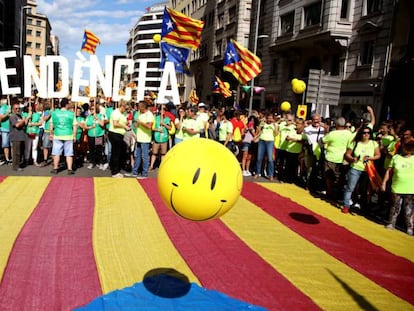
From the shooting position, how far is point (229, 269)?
4.83 m

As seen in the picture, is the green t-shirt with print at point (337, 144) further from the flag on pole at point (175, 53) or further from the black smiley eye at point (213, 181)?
the flag on pole at point (175, 53)

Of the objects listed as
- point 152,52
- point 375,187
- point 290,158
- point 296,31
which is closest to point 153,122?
point 290,158

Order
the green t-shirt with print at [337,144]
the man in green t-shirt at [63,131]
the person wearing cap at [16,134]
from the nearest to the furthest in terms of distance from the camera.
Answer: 1. the green t-shirt with print at [337,144]
2. the man in green t-shirt at [63,131]
3. the person wearing cap at [16,134]

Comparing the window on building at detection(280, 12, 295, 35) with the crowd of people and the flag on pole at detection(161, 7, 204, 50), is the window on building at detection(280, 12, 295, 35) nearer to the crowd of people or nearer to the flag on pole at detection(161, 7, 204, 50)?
the flag on pole at detection(161, 7, 204, 50)

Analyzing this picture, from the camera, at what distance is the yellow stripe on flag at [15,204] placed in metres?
5.26

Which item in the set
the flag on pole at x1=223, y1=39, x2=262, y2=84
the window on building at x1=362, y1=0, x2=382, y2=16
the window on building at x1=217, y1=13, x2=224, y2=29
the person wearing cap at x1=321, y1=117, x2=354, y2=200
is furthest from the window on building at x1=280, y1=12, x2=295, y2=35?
the person wearing cap at x1=321, y1=117, x2=354, y2=200

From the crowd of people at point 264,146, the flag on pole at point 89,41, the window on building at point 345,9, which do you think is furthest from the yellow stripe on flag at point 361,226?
the window on building at point 345,9

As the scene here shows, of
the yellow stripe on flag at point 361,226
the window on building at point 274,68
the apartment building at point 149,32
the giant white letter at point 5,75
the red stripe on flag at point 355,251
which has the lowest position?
the yellow stripe on flag at point 361,226

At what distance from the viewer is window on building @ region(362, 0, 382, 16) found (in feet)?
71.4

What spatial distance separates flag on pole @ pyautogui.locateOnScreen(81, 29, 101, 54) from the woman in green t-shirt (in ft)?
36.9

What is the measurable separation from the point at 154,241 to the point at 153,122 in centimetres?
519

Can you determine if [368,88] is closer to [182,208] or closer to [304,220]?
[304,220]

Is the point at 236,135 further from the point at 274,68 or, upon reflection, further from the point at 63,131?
the point at 274,68

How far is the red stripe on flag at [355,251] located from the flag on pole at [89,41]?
1052cm
